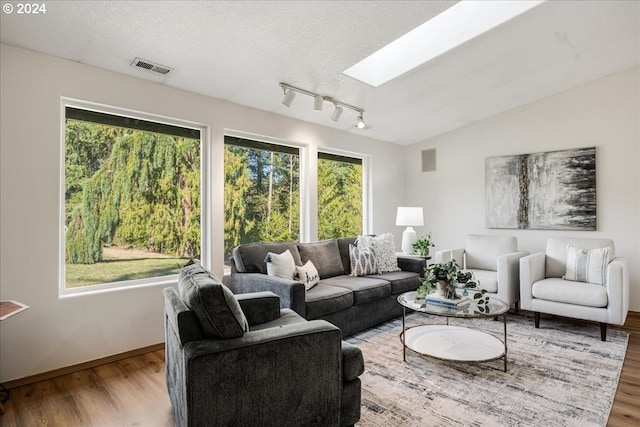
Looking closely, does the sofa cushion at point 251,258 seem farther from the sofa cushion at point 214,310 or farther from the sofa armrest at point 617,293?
the sofa armrest at point 617,293

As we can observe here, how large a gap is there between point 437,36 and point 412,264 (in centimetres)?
250

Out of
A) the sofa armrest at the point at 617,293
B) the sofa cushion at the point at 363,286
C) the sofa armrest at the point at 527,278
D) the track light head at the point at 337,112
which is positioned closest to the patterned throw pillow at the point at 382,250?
the sofa cushion at the point at 363,286

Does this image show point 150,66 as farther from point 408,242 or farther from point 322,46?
point 408,242

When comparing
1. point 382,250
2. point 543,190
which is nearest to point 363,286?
point 382,250

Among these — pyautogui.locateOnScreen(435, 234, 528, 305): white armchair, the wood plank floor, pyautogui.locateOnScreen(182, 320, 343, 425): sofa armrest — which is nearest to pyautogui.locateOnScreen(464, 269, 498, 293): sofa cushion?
pyautogui.locateOnScreen(435, 234, 528, 305): white armchair

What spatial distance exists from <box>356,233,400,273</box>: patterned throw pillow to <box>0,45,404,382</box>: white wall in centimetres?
227

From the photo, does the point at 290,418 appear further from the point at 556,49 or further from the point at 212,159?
the point at 556,49

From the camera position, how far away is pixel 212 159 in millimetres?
3602

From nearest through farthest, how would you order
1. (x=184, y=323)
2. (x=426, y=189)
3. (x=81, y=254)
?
1. (x=184, y=323)
2. (x=81, y=254)
3. (x=426, y=189)

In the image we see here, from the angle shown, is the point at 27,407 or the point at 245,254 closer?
the point at 27,407

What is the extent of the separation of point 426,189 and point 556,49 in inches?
106

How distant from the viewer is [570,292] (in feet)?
11.2

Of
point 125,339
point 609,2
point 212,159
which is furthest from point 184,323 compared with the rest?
point 609,2

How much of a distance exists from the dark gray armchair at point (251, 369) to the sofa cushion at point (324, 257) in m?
1.98
